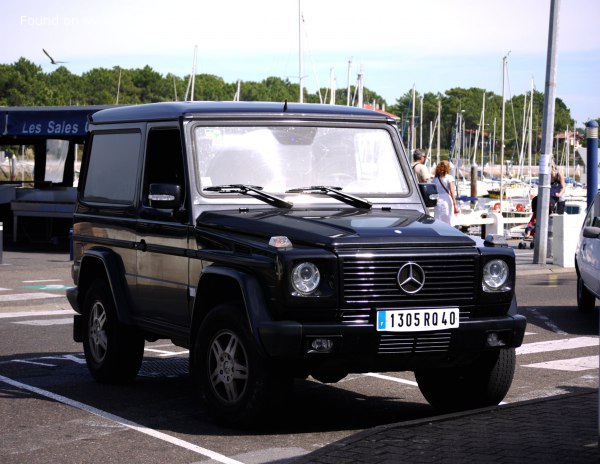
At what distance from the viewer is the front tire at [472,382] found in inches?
328

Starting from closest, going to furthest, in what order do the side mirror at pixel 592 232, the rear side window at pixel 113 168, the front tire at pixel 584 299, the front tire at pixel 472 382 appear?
1. the front tire at pixel 472 382
2. the rear side window at pixel 113 168
3. the side mirror at pixel 592 232
4. the front tire at pixel 584 299

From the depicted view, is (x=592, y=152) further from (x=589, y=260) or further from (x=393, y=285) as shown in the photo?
(x=393, y=285)

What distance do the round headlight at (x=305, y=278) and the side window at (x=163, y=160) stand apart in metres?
1.63

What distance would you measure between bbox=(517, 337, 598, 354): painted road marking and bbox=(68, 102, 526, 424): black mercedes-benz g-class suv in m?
3.42

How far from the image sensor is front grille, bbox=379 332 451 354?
7.58 metres

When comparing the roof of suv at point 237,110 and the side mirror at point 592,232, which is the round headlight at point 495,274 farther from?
the side mirror at point 592,232

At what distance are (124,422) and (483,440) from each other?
247 cm

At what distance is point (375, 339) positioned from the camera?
24.7 ft

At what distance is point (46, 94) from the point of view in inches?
4500

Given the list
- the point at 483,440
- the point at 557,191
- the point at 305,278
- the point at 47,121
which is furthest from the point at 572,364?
the point at 47,121

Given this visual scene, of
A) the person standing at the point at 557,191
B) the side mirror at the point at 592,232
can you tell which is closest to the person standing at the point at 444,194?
the side mirror at the point at 592,232

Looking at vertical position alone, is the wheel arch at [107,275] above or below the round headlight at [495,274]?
below

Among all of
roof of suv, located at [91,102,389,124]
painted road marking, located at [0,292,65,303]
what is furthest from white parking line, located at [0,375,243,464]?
painted road marking, located at [0,292,65,303]

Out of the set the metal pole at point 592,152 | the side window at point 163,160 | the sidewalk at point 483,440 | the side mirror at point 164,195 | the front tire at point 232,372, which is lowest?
the sidewalk at point 483,440
